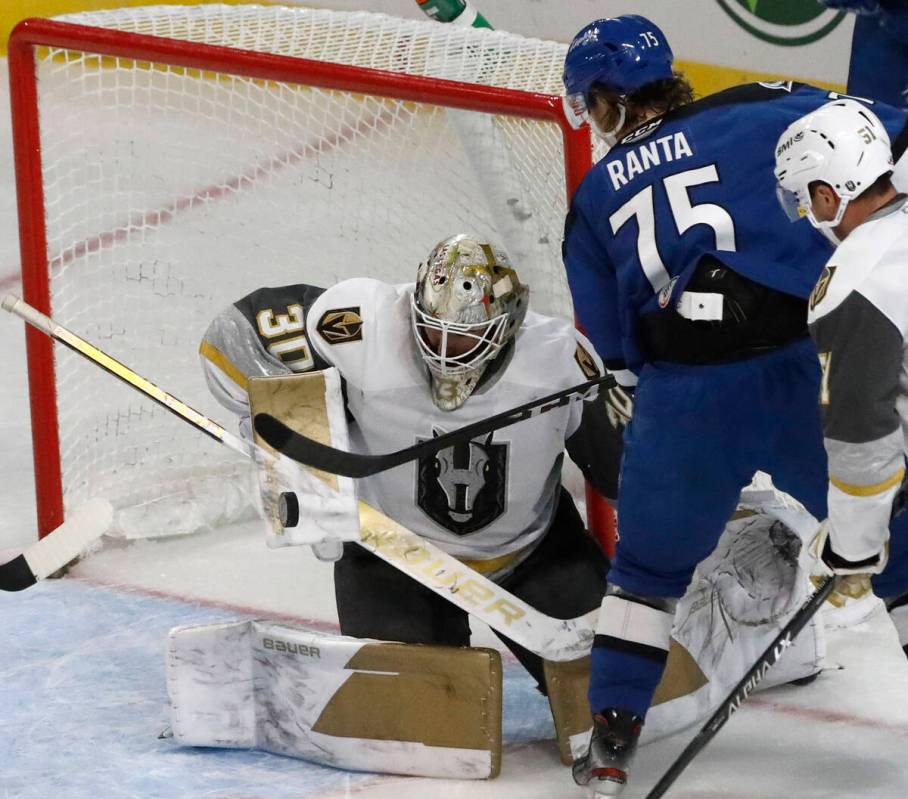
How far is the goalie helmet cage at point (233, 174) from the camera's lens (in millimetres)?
3135

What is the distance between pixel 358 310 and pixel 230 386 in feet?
1.04

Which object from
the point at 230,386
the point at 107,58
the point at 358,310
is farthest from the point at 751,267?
the point at 107,58

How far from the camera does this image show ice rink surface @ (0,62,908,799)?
240 centimetres

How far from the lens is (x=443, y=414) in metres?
2.63

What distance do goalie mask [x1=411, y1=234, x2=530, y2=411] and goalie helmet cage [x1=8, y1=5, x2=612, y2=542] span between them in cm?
33

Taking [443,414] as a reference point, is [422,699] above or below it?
below

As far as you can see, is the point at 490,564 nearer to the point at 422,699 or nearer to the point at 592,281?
the point at 422,699

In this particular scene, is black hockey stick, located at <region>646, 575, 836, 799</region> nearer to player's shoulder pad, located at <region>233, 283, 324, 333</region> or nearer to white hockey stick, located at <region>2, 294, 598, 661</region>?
white hockey stick, located at <region>2, 294, 598, 661</region>

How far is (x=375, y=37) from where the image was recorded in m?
3.31

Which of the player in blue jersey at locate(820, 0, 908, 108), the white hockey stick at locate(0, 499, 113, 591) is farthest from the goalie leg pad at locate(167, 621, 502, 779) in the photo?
the player in blue jersey at locate(820, 0, 908, 108)

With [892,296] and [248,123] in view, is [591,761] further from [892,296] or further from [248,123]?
[248,123]

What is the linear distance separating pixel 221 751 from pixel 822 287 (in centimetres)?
123

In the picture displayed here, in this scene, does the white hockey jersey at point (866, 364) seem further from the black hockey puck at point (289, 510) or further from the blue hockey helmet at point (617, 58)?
the black hockey puck at point (289, 510)

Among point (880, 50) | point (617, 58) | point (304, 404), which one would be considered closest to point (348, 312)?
point (304, 404)
